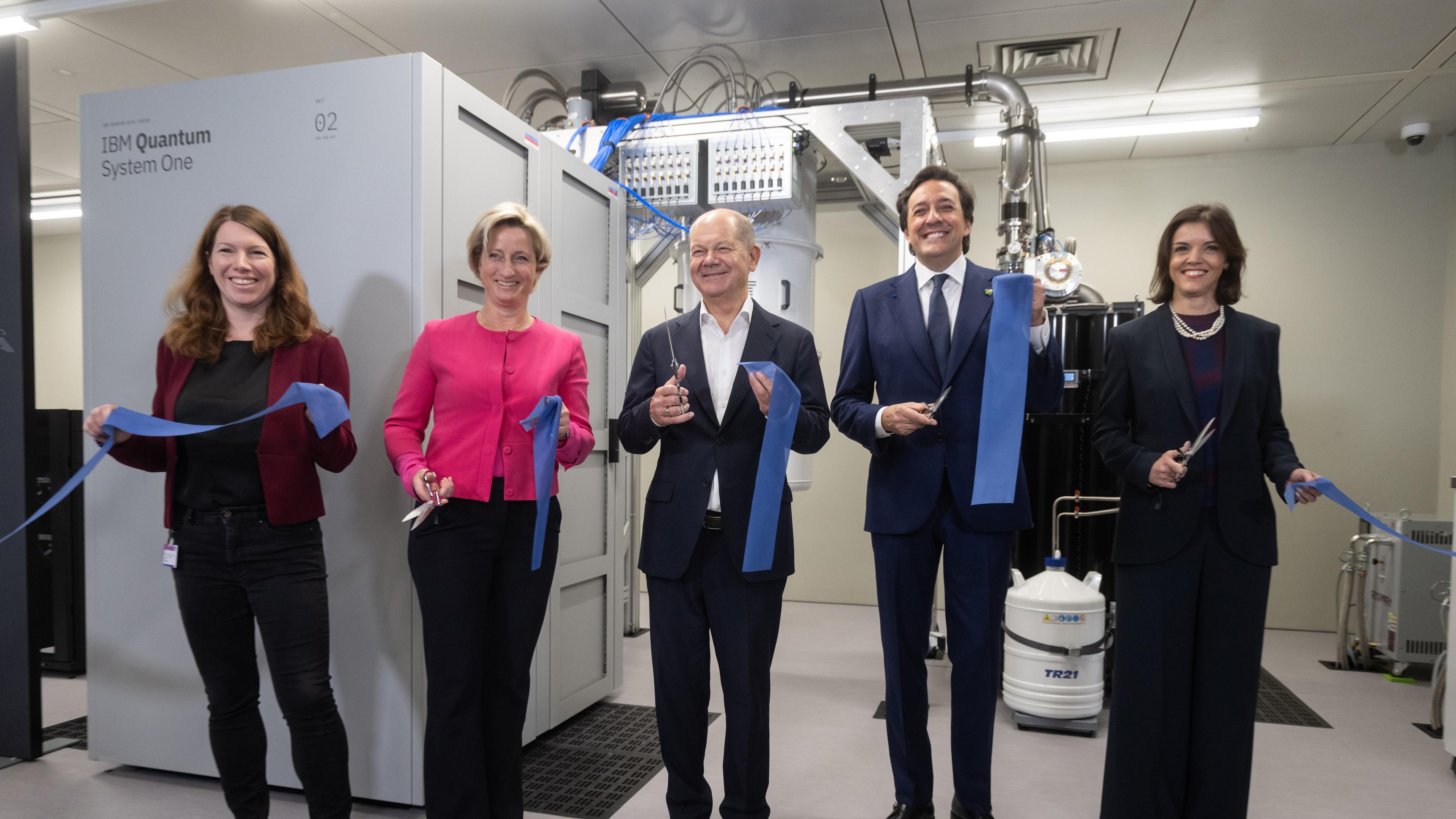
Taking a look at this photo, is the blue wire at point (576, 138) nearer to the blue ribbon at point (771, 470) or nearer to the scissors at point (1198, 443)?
the blue ribbon at point (771, 470)

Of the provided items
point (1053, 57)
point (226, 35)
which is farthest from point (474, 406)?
point (1053, 57)

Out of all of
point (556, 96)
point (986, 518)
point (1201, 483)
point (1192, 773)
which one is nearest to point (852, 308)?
point (986, 518)

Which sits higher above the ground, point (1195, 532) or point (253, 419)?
point (253, 419)

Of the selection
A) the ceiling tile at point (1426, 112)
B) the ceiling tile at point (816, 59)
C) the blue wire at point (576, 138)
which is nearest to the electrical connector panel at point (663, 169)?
the blue wire at point (576, 138)

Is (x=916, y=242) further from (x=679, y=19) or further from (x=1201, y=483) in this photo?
(x=679, y=19)

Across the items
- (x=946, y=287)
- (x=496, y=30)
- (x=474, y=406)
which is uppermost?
(x=496, y=30)

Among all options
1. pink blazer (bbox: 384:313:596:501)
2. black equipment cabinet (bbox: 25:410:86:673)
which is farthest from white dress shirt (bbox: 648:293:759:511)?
black equipment cabinet (bbox: 25:410:86:673)

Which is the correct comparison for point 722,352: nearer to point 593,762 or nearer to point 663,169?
point 593,762

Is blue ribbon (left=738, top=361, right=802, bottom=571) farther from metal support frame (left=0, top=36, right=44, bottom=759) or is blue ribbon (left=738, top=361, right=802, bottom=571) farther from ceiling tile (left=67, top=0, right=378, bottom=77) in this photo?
ceiling tile (left=67, top=0, right=378, bottom=77)

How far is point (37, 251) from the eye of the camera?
310 inches

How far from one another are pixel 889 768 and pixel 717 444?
1516mm

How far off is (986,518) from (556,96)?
3.45 meters

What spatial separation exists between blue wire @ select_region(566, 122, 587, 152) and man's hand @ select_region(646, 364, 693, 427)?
2366mm

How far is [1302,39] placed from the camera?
3973 millimetres
